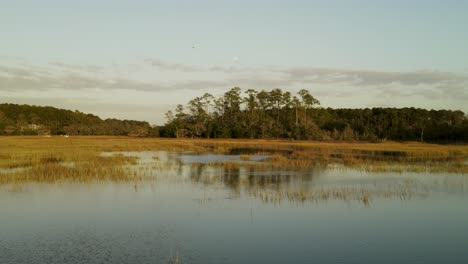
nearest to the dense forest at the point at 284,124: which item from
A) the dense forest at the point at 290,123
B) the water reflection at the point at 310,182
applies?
the dense forest at the point at 290,123

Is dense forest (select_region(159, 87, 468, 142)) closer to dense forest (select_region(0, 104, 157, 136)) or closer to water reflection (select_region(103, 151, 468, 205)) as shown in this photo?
dense forest (select_region(0, 104, 157, 136))

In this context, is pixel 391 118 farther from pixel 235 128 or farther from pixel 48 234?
pixel 48 234

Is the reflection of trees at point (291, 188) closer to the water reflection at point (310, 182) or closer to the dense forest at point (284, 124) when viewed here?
the water reflection at point (310, 182)

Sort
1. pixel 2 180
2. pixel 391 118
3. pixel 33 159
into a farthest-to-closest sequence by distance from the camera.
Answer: pixel 391 118, pixel 33 159, pixel 2 180

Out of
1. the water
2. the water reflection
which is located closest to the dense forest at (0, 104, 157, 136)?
the water reflection

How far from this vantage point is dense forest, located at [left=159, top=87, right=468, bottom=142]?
3009 inches

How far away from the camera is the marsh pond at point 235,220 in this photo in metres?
10.6

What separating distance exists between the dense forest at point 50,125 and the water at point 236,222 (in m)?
73.2

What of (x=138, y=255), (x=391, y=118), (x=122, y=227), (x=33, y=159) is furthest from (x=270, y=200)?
(x=391, y=118)

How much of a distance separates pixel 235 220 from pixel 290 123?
233ft

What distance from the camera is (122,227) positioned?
13.0 m

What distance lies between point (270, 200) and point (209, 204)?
2.54m

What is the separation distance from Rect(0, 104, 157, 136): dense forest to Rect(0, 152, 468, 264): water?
240 feet

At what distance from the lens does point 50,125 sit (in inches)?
4213
